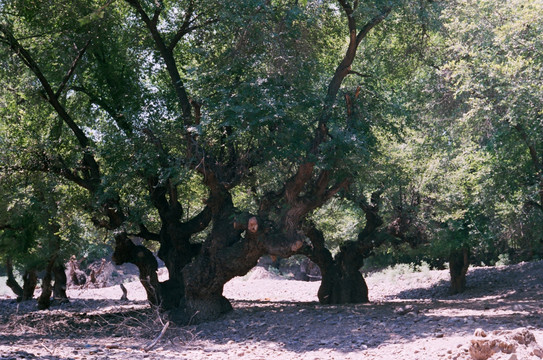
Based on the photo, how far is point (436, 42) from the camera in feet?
48.3

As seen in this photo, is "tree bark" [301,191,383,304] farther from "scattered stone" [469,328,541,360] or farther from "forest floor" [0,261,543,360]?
"scattered stone" [469,328,541,360]

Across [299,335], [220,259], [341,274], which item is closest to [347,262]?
[341,274]

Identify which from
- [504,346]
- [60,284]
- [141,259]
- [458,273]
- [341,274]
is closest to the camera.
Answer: [504,346]

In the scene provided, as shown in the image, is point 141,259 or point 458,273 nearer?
point 141,259

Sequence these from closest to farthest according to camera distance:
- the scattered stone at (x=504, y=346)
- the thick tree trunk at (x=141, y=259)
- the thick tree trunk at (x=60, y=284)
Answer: the scattered stone at (x=504, y=346) → the thick tree trunk at (x=141, y=259) → the thick tree trunk at (x=60, y=284)

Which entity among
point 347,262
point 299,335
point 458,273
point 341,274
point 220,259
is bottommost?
point 299,335

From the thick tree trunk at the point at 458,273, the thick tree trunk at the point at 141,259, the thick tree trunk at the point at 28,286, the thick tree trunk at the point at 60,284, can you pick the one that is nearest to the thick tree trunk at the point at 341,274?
the thick tree trunk at the point at 141,259

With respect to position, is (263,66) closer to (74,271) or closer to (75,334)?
(75,334)

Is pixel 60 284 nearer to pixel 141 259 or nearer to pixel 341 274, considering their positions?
pixel 141 259


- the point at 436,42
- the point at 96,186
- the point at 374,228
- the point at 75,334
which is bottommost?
the point at 75,334

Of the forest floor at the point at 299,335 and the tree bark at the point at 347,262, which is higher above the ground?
the tree bark at the point at 347,262

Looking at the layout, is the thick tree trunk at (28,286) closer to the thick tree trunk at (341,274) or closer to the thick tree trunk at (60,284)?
the thick tree trunk at (60,284)

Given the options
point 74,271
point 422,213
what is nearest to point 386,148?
point 422,213

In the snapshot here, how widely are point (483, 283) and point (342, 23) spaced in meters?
10.6
